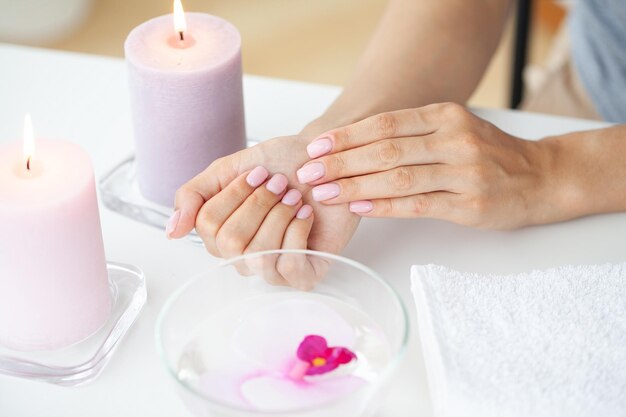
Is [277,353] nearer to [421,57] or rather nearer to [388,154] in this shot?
[388,154]

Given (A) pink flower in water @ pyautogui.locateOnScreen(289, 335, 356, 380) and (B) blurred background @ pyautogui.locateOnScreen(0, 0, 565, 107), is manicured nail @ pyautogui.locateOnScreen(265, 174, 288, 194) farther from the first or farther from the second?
(B) blurred background @ pyautogui.locateOnScreen(0, 0, 565, 107)

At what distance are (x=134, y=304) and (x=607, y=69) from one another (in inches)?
31.6

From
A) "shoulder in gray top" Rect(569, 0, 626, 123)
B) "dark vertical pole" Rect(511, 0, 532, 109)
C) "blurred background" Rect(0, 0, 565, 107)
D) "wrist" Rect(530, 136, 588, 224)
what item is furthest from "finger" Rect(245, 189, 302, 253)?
"blurred background" Rect(0, 0, 565, 107)

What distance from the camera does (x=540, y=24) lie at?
2.49 meters

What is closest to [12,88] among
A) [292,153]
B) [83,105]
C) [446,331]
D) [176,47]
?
[83,105]

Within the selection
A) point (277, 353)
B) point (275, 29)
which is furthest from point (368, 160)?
point (275, 29)

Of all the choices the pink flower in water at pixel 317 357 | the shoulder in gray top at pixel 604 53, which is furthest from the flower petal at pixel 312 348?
the shoulder in gray top at pixel 604 53

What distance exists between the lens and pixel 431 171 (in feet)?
2.52

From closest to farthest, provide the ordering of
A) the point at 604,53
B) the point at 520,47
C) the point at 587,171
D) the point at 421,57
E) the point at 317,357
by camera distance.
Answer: the point at 317,357, the point at 587,171, the point at 421,57, the point at 604,53, the point at 520,47

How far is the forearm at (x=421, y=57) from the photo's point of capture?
2.90 ft

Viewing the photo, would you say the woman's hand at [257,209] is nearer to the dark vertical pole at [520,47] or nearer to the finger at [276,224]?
the finger at [276,224]

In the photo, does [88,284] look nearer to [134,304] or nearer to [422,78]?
[134,304]

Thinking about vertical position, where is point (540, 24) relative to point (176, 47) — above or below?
below

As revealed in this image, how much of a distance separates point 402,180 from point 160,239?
0.74 ft
